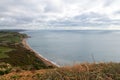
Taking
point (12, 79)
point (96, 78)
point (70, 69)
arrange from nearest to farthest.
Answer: point (96, 78) < point (70, 69) < point (12, 79)

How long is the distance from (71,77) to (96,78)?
88cm

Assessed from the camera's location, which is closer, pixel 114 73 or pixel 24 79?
pixel 114 73

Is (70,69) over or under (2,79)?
over

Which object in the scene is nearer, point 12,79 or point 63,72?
point 63,72

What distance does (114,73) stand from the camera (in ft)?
22.8

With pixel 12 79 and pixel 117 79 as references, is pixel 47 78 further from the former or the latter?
pixel 117 79

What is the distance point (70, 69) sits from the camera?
7.51 m

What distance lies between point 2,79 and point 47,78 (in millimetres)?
2292

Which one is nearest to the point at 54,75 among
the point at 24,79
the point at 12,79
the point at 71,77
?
the point at 71,77

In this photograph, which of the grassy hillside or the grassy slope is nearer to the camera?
the grassy hillside

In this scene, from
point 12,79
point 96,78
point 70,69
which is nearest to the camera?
point 96,78

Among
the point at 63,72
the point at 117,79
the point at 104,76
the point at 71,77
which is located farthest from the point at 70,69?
the point at 117,79

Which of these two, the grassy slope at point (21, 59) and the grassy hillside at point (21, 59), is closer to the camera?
the grassy hillside at point (21, 59)

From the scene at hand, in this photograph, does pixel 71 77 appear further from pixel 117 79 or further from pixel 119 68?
pixel 119 68
